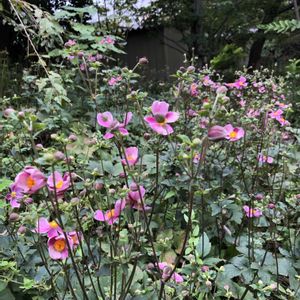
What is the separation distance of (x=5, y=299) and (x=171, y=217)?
0.84 metres

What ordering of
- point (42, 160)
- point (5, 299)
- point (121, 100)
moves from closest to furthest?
point (42, 160) → point (5, 299) → point (121, 100)

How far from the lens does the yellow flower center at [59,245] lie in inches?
41.7

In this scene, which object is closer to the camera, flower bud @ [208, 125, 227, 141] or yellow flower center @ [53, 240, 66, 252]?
flower bud @ [208, 125, 227, 141]

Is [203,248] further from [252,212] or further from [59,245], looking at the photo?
[59,245]

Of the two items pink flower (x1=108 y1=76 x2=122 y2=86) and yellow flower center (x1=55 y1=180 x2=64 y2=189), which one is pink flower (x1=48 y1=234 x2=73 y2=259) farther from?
pink flower (x1=108 y1=76 x2=122 y2=86)

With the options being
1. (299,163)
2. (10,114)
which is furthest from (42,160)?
(299,163)

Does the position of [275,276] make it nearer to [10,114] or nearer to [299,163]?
[299,163]

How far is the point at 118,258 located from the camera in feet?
3.40

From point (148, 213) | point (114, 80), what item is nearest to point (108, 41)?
point (114, 80)

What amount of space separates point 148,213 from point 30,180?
0.66 metres

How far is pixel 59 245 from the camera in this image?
1064 mm

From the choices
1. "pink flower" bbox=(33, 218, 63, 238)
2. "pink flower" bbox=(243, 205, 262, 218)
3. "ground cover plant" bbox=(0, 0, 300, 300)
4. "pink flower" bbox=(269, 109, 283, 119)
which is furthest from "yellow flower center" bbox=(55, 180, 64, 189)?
"pink flower" bbox=(269, 109, 283, 119)

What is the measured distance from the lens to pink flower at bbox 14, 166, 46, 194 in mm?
874

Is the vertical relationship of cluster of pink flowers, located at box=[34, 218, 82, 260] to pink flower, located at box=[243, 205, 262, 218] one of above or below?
above
